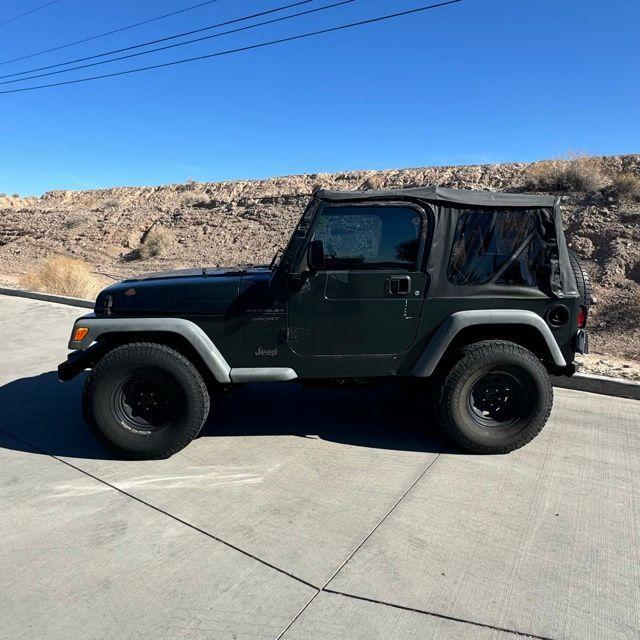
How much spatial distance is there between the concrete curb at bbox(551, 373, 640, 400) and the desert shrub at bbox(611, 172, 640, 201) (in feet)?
37.4

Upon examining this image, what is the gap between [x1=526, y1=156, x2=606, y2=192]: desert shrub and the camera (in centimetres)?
1639

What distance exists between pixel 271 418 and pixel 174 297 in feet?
4.91

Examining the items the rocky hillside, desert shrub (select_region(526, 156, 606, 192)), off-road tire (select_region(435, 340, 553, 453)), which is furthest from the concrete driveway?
desert shrub (select_region(526, 156, 606, 192))

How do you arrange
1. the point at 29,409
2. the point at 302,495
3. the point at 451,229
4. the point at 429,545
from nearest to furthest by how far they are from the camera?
the point at 429,545 < the point at 302,495 < the point at 451,229 < the point at 29,409

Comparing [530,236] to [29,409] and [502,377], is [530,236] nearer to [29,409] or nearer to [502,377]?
[502,377]

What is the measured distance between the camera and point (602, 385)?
551 centimetres

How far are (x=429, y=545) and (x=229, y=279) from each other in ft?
7.39

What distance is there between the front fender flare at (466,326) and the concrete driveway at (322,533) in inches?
28.3

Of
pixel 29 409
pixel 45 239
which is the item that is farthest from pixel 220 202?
pixel 29 409

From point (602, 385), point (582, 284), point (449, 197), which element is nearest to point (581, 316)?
point (582, 284)

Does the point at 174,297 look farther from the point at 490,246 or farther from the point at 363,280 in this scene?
the point at 490,246

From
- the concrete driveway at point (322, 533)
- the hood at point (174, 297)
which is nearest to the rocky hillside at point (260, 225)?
the concrete driveway at point (322, 533)

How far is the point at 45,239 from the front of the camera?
2955 centimetres

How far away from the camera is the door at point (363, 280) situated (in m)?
3.95
